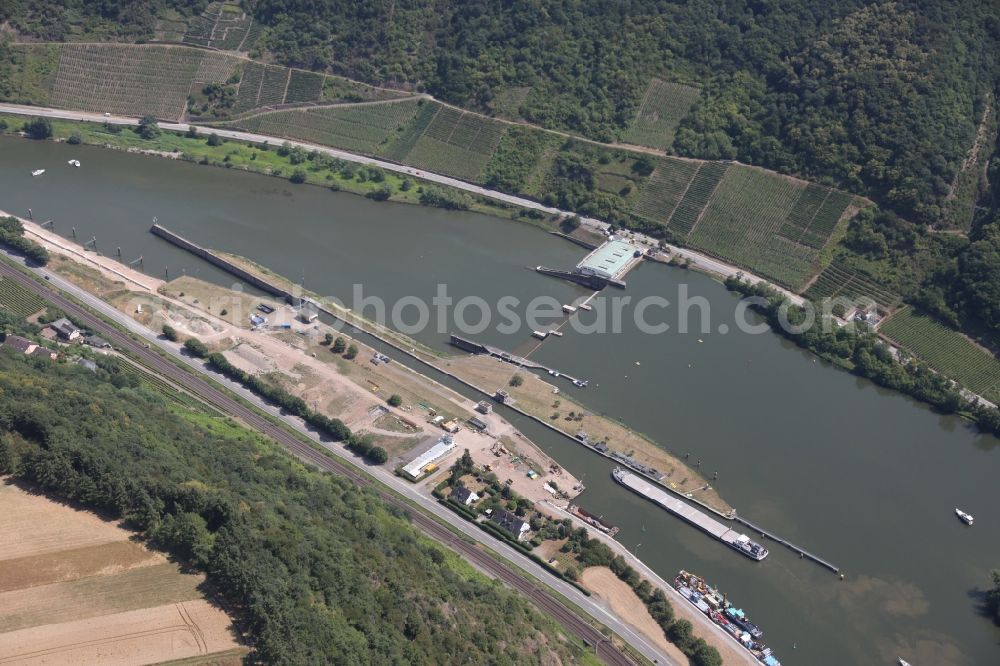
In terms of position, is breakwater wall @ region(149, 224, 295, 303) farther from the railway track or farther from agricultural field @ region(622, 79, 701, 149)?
agricultural field @ region(622, 79, 701, 149)

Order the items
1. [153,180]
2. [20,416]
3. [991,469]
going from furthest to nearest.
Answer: [153,180] < [991,469] < [20,416]

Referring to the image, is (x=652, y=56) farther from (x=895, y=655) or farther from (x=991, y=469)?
(x=895, y=655)

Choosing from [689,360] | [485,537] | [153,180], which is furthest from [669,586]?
[153,180]

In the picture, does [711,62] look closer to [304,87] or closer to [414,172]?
[414,172]

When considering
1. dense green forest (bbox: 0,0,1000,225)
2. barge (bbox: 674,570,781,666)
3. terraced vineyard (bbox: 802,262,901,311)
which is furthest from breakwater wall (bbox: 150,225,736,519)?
dense green forest (bbox: 0,0,1000,225)

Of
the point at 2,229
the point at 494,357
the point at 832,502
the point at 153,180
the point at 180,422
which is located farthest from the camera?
the point at 153,180

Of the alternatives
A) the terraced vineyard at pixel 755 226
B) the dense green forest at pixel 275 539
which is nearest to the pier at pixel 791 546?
the dense green forest at pixel 275 539

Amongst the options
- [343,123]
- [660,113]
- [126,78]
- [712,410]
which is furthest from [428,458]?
[126,78]
